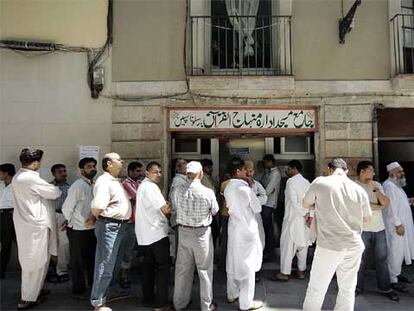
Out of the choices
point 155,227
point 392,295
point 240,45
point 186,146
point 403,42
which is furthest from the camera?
point 186,146

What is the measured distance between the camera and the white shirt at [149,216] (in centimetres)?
478

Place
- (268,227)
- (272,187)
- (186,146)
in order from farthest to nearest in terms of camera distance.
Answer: (186,146)
(268,227)
(272,187)

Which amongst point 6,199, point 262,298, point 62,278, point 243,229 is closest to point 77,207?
point 62,278

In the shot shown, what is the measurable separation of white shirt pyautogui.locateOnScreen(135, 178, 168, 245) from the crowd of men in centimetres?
1

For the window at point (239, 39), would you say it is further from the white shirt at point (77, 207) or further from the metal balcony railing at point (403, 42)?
the white shirt at point (77, 207)

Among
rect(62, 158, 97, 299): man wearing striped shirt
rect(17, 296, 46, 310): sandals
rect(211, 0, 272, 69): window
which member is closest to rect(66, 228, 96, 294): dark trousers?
rect(62, 158, 97, 299): man wearing striped shirt

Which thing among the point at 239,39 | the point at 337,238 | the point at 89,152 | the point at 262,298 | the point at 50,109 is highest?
the point at 239,39

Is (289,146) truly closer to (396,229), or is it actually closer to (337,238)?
(396,229)

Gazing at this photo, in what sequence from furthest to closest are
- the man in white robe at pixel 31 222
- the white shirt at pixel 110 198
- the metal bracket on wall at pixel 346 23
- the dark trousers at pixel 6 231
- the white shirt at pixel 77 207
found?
the metal bracket on wall at pixel 346 23 → the dark trousers at pixel 6 231 → the white shirt at pixel 77 207 → the man in white robe at pixel 31 222 → the white shirt at pixel 110 198

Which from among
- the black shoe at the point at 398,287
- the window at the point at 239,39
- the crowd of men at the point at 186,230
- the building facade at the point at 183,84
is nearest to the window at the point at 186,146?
the building facade at the point at 183,84

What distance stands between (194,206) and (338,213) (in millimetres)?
1554

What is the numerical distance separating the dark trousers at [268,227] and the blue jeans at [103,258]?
115 inches

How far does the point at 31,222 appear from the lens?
4.91 m

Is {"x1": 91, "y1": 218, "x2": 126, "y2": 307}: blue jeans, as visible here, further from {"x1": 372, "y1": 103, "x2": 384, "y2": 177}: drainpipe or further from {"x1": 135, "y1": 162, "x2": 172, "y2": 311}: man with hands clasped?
{"x1": 372, "y1": 103, "x2": 384, "y2": 177}: drainpipe
